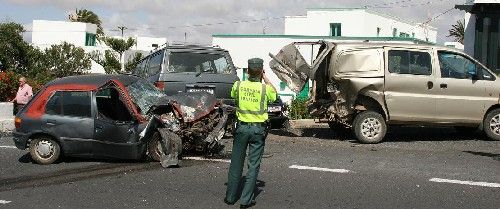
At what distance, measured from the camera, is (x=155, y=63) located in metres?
13.0

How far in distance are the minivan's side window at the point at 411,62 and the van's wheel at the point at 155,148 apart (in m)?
4.76

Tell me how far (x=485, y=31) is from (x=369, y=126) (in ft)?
31.0

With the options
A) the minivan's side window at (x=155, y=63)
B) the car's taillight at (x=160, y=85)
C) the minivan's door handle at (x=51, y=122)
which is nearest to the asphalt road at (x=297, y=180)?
the minivan's door handle at (x=51, y=122)

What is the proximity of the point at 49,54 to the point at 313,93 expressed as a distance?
3568 centimetres

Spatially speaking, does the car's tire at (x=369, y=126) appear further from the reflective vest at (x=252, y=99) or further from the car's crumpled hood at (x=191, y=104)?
the reflective vest at (x=252, y=99)

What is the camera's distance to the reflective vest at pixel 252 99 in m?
6.95

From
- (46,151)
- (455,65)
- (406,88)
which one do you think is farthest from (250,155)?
(455,65)

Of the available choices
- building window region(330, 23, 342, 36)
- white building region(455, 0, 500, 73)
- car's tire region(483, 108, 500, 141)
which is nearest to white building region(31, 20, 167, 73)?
building window region(330, 23, 342, 36)

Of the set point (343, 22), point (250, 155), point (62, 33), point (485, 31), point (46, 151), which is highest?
point (343, 22)

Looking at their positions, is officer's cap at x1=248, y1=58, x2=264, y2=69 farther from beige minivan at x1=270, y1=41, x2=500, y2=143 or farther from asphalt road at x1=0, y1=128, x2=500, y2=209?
beige minivan at x1=270, y1=41, x2=500, y2=143

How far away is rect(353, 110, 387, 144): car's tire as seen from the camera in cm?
1190

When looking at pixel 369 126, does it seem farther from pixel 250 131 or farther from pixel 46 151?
pixel 46 151

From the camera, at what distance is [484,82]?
12.0 meters

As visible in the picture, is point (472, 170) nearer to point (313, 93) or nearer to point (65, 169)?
point (313, 93)
